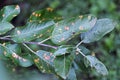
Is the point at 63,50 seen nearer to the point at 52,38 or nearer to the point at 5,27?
the point at 52,38

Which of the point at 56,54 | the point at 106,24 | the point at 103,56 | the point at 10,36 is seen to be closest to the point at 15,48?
the point at 10,36

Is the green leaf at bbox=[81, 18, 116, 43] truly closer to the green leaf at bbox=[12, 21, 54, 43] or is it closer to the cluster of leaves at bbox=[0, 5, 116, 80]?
the cluster of leaves at bbox=[0, 5, 116, 80]

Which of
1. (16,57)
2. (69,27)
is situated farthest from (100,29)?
(16,57)

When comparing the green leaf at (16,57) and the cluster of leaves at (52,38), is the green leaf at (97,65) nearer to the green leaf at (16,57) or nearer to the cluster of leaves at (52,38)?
the cluster of leaves at (52,38)

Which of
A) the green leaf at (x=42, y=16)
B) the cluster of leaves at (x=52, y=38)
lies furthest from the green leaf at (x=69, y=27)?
the green leaf at (x=42, y=16)

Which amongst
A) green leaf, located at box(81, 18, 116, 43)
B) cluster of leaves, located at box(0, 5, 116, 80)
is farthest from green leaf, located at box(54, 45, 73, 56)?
green leaf, located at box(81, 18, 116, 43)

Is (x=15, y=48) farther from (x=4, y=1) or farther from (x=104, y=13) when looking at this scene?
(x=104, y=13)
